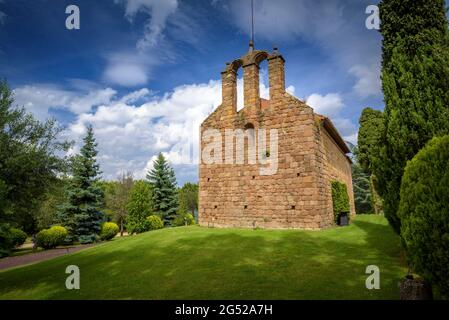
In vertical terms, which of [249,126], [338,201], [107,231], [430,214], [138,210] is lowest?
[107,231]

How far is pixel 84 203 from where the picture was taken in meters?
24.9

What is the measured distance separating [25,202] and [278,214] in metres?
11.8

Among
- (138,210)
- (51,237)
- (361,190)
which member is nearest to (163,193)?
(138,210)

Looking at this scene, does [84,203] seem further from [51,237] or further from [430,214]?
[430,214]

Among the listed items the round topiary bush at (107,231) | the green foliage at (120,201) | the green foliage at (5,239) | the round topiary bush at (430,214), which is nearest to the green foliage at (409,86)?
the round topiary bush at (430,214)

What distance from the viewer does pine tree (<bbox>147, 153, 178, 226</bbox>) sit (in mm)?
31391

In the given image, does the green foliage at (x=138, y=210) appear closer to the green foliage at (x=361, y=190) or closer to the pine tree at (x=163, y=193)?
the pine tree at (x=163, y=193)

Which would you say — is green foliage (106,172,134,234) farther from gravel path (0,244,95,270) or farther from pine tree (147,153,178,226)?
gravel path (0,244,95,270)

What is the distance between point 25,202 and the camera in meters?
11.9

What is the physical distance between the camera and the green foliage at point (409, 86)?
677 centimetres

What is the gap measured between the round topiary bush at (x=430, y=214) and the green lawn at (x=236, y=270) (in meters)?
1.10

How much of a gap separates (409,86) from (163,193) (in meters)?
28.4
